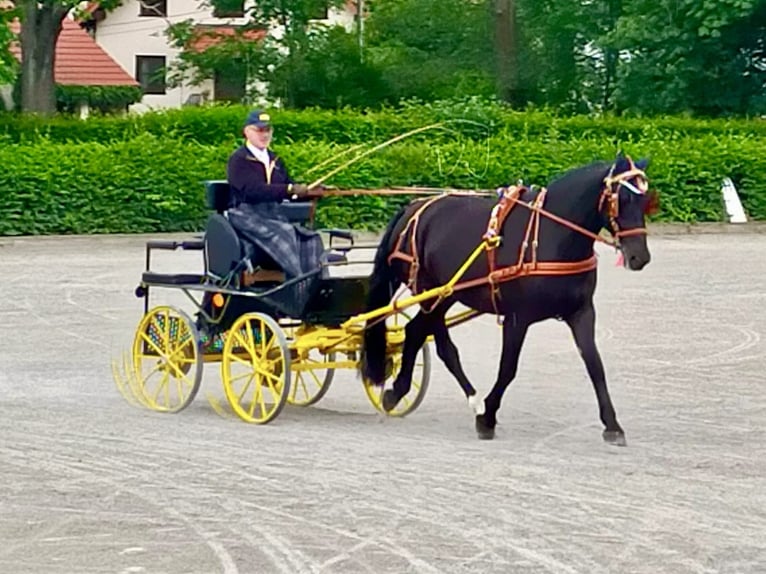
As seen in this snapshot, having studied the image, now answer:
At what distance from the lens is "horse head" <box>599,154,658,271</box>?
33.1 feet

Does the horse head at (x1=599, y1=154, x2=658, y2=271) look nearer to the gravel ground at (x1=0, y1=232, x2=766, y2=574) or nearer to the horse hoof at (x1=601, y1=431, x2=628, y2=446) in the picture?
the horse hoof at (x1=601, y1=431, x2=628, y2=446)

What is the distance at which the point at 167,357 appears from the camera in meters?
12.1

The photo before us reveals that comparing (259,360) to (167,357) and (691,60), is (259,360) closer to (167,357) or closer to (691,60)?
(167,357)

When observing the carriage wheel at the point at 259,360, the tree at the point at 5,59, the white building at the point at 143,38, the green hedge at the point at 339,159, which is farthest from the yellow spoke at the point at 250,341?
the white building at the point at 143,38

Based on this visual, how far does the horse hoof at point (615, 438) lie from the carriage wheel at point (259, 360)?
2.08 metres

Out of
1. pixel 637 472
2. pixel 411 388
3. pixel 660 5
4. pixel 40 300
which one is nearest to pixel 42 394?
pixel 411 388

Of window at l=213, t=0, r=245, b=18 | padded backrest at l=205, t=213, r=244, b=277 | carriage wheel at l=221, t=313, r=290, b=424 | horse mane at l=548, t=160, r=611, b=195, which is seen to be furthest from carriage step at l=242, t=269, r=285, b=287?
window at l=213, t=0, r=245, b=18

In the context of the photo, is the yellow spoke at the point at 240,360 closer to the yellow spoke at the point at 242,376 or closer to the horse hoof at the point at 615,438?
the yellow spoke at the point at 242,376

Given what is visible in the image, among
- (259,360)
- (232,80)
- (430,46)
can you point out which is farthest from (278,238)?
(430,46)

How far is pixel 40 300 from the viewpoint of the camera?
776 inches

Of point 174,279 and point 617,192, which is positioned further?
point 174,279

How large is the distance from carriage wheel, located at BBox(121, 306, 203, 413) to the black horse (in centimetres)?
175

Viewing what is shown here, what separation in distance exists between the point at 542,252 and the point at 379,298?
155 cm

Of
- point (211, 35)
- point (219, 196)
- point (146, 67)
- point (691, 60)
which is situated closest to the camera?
point (219, 196)
